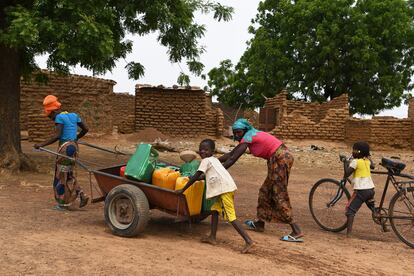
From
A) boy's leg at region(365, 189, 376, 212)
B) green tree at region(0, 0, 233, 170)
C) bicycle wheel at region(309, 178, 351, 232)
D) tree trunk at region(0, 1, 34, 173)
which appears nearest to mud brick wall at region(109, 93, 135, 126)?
green tree at region(0, 0, 233, 170)

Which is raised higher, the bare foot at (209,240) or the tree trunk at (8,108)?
the tree trunk at (8,108)

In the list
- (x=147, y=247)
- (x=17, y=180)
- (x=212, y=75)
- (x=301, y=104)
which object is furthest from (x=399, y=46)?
(x=147, y=247)

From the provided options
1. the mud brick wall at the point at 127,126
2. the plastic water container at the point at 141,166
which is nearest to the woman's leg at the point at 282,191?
the plastic water container at the point at 141,166

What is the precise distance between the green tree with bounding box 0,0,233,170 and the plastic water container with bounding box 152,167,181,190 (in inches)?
119

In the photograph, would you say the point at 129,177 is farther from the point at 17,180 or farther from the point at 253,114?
the point at 253,114

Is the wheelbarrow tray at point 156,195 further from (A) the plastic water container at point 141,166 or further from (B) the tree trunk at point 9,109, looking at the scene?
(B) the tree trunk at point 9,109

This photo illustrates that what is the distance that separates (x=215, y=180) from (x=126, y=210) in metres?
1.07

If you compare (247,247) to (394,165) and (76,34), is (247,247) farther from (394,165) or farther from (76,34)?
(76,34)

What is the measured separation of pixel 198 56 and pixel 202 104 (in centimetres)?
867

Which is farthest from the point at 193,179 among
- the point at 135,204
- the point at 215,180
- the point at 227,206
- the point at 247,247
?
the point at 247,247

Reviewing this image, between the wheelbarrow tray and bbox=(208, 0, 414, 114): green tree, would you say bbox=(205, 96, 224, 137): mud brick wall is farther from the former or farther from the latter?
A: the wheelbarrow tray

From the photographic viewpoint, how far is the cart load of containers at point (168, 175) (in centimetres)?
478

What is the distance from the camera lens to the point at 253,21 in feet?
105

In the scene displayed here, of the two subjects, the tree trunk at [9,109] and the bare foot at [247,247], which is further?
the tree trunk at [9,109]
